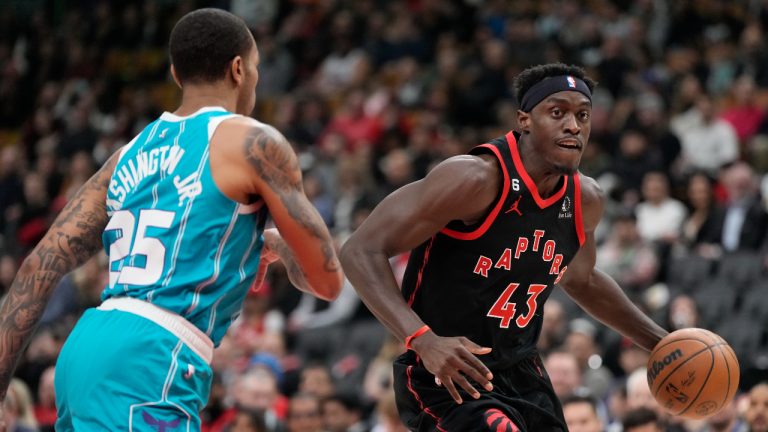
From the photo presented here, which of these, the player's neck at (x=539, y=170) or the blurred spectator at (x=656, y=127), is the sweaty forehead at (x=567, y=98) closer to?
the player's neck at (x=539, y=170)

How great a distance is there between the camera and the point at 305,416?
9.10 meters

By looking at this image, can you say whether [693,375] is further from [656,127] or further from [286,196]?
[656,127]

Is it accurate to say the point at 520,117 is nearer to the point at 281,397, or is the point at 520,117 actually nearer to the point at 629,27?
the point at 281,397

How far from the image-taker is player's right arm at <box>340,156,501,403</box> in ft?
15.3

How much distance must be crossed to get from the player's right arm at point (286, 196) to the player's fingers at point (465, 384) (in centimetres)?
81

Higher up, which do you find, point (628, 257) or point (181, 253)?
point (181, 253)

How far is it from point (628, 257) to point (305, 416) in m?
3.47

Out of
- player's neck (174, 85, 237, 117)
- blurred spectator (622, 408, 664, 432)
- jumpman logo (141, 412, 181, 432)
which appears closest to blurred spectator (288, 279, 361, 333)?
blurred spectator (622, 408, 664, 432)

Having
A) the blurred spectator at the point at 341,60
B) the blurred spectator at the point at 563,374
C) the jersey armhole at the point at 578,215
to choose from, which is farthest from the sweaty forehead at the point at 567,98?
the blurred spectator at the point at 341,60

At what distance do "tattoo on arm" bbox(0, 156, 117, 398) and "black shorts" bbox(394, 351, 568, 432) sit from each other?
1.55 meters

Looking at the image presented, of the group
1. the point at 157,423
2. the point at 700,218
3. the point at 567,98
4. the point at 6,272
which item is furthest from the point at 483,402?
the point at 6,272

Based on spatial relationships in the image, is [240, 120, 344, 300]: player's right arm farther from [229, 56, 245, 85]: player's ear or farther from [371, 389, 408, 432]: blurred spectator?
[371, 389, 408, 432]: blurred spectator

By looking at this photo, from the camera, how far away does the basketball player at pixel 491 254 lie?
4.72m

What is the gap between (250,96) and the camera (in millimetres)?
4078
